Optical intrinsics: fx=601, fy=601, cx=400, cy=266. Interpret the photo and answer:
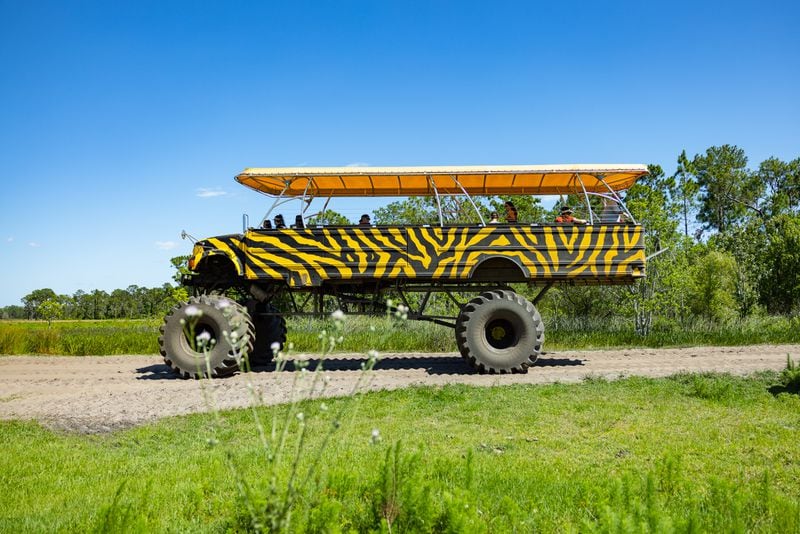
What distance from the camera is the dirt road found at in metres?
7.76

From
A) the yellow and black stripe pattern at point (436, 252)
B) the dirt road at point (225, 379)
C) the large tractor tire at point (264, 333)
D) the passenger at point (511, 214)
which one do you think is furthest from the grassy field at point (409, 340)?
the passenger at point (511, 214)

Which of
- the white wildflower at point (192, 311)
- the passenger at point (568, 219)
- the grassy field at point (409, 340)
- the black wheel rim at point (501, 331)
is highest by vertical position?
the passenger at point (568, 219)

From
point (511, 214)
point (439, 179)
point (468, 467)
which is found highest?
point (439, 179)

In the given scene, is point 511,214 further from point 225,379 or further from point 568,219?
point 225,379

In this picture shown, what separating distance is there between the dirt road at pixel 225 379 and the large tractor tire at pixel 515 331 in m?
0.33

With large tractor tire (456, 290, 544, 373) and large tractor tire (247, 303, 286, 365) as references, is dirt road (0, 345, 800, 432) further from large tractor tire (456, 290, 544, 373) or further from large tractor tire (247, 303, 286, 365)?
large tractor tire (247, 303, 286, 365)

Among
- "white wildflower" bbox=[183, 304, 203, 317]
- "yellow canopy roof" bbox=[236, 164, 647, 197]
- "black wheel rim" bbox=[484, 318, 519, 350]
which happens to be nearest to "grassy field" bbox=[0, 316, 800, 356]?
"black wheel rim" bbox=[484, 318, 519, 350]

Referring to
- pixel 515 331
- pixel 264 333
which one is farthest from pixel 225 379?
pixel 515 331

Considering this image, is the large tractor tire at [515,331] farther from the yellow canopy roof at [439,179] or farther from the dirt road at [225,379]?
the yellow canopy roof at [439,179]

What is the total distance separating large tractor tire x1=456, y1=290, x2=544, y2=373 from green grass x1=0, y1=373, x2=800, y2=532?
6.79ft

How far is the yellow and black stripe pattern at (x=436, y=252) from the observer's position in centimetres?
1073

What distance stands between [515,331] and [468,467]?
289 inches

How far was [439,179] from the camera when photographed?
11578mm

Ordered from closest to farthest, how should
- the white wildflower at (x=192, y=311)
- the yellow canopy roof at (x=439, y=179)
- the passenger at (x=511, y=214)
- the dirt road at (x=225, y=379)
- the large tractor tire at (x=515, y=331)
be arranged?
the white wildflower at (x=192, y=311), the dirt road at (x=225, y=379), the large tractor tire at (x=515, y=331), the yellow canopy roof at (x=439, y=179), the passenger at (x=511, y=214)
